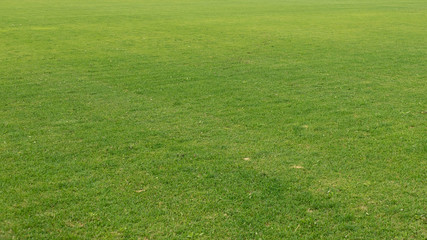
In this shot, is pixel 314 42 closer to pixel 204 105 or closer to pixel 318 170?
pixel 204 105

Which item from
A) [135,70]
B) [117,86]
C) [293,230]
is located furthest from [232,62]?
[293,230]

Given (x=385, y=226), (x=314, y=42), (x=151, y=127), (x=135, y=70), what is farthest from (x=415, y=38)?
(x=385, y=226)

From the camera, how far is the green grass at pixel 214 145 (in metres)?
5.42

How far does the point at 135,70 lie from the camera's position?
1356cm

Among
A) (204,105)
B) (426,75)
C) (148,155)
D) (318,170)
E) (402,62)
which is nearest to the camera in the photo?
(318,170)

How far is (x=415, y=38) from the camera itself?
20203mm

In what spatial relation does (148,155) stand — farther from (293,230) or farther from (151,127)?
(293,230)

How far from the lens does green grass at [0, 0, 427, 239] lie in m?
5.42

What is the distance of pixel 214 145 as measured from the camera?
7.60 m

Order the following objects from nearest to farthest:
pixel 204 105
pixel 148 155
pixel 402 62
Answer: pixel 148 155 → pixel 204 105 → pixel 402 62

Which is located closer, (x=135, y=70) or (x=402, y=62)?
(x=135, y=70)

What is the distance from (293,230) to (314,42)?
15.0 m

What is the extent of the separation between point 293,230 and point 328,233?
385mm

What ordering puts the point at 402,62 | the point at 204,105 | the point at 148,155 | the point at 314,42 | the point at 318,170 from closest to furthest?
the point at 318,170 < the point at 148,155 < the point at 204,105 < the point at 402,62 < the point at 314,42
